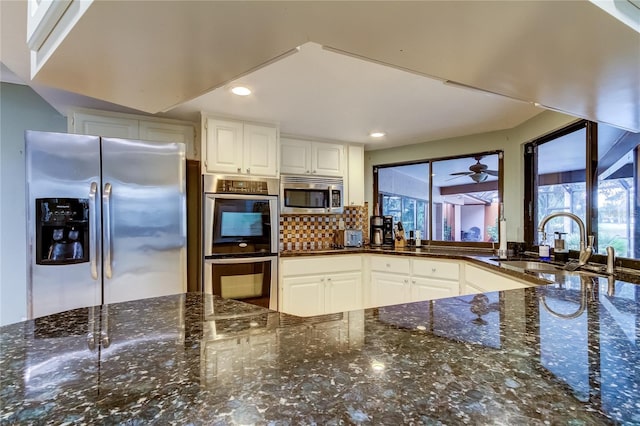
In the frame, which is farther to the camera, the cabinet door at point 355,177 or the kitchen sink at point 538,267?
the cabinet door at point 355,177

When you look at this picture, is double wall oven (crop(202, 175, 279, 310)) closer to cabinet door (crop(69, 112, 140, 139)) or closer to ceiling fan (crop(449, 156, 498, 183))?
cabinet door (crop(69, 112, 140, 139))

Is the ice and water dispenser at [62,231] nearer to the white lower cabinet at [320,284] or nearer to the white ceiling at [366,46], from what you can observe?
the white ceiling at [366,46]

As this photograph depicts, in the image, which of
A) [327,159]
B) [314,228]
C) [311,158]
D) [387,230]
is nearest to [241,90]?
[311,158]

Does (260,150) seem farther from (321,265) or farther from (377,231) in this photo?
(377,231)

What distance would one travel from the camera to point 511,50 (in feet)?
2.65

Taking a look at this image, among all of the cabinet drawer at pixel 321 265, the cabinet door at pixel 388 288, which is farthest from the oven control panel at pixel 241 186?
the cabinet door at pixel 388 288

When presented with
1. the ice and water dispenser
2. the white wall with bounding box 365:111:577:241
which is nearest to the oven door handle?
the ice and water dispenser

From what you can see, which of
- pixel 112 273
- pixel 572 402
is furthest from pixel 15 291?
pixel 572 402

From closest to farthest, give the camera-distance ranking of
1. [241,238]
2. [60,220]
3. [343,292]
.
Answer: [60,220], [241,238], [343,292]

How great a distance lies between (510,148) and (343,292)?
228 cm

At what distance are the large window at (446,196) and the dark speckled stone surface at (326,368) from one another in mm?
2600

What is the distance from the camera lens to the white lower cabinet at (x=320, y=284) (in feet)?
9.98

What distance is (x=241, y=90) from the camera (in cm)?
219

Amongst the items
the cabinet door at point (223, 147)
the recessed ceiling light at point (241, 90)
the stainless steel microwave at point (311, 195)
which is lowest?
the stainless steel microwave at point (311, 195)
